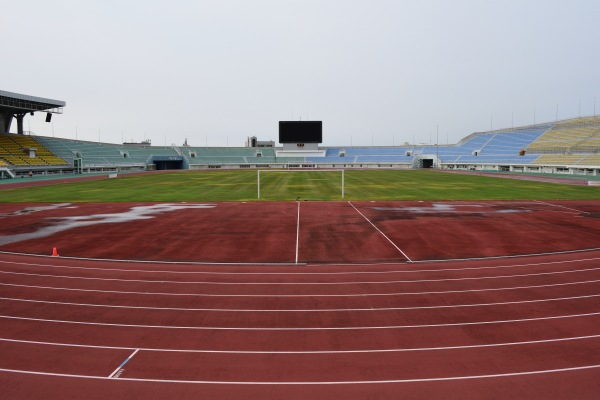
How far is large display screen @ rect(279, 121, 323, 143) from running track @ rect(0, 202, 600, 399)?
87761 mm

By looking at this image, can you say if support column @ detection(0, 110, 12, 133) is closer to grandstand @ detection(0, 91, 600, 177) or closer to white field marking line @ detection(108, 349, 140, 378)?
grandstand @ detection(0, 91, 600, 177)

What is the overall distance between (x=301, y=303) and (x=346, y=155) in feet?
356

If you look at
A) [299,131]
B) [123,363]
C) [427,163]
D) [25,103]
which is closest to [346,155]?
[299,131]

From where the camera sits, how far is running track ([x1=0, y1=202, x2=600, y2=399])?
7336 millimetres

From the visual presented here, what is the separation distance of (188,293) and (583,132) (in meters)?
91.3

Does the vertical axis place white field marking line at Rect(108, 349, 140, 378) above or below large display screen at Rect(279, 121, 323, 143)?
below

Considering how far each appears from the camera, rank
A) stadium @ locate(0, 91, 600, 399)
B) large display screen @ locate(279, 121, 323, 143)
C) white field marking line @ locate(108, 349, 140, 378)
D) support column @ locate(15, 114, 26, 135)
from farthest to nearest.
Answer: large display screen @ locate(279, 121, 323, 143) < support column @ locate(15, 114, 26, 135) < white field marking line @ locate(108, 349, 140, 378) < stadium @ locate(0, 91, 600, 399)

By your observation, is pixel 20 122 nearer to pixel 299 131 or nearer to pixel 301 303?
pixel 299 131

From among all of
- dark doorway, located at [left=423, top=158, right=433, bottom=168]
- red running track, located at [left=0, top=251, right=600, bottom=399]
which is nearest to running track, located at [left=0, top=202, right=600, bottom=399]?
red running track, located at [left=0, top=251, right=600, bottom=399]

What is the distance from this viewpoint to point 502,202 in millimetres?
33000

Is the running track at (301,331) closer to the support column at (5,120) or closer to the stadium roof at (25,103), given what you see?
the stadium roof at (25,103)

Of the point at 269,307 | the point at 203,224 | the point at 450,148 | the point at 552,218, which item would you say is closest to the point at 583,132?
the point at 450,148

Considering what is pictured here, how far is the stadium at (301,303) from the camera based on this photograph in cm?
754

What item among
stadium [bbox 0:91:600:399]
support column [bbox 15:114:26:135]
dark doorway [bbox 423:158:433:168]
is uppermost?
support column [bbox 15:114:26:135]
